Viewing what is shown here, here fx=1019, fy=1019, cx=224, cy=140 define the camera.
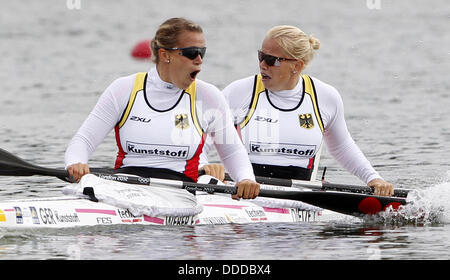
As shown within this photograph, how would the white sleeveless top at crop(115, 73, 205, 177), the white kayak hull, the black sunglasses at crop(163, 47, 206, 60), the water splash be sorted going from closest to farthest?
the white kayak hull, the black sunglasses at crop(163, 47, 206, 60), the white sleeveless top at crop(115, 73, 205, 177), the water splash

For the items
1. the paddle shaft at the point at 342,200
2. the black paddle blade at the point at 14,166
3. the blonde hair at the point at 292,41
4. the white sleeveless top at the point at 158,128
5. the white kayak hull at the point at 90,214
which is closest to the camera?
the white kayak hull at the point at 90,214

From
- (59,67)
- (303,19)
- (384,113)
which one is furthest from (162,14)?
(384,113)

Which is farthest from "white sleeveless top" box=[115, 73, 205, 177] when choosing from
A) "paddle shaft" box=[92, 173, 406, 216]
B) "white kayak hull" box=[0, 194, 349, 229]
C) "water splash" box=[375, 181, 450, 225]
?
"water splash" box=[375, 181, 450, 225]

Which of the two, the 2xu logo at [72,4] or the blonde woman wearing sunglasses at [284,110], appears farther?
the 2xu logo at [72,4]

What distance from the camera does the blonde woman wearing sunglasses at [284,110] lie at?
35.8ft

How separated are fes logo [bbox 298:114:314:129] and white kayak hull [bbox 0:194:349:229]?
1049mm

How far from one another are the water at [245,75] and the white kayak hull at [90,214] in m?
0.10

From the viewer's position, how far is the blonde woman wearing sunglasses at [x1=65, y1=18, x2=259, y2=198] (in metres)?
9.47

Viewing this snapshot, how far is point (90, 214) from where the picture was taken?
9469mm

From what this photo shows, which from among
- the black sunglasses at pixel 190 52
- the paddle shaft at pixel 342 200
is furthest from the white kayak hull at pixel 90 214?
the black sunglasses at pixel 190 52

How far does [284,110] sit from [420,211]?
6.14ft

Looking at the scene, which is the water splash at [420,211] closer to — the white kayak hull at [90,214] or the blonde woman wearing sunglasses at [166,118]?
the white kayak hull at [90,214]

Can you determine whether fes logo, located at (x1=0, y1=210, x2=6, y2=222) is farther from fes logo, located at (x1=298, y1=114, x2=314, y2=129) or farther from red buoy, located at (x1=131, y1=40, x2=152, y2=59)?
red buoy, located at (x1=131, y1=40, x2=152, y2=59)
